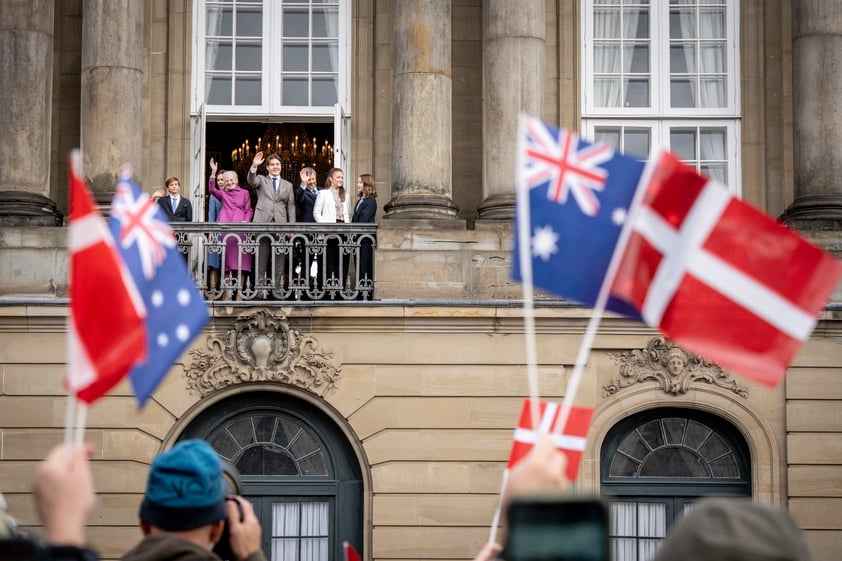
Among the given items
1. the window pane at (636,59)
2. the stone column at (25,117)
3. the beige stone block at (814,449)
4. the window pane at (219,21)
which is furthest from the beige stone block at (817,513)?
the stone column at (25,117)

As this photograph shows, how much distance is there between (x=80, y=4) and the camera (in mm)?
22094

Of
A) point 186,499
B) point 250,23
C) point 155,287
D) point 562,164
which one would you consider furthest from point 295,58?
point 186,499

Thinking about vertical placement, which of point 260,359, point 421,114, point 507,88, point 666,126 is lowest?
point 260,359

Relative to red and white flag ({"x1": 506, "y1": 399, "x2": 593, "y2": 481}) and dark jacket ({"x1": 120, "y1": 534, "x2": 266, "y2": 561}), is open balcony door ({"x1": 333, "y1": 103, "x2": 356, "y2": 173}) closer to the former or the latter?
red and white flag ({"x1": 506, "y1": 399, "x2": 593, "y2": 481})

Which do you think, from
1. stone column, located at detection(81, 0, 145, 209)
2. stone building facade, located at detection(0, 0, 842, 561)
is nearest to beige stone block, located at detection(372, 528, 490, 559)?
stone building facade, located at detection(0, 0, 842, 561)

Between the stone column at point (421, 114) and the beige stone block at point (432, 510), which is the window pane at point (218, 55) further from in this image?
the beige stone block at point (432, 510)

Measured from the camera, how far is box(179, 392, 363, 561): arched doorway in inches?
782

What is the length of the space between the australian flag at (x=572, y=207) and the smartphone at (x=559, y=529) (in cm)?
366

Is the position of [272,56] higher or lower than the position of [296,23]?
lower

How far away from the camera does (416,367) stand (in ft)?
64.6

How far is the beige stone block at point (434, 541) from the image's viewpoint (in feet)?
63.7

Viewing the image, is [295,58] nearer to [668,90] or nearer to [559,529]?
[668,90]

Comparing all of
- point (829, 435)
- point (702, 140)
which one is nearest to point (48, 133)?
point (702, 140)

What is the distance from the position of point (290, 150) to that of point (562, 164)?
58.1ft
